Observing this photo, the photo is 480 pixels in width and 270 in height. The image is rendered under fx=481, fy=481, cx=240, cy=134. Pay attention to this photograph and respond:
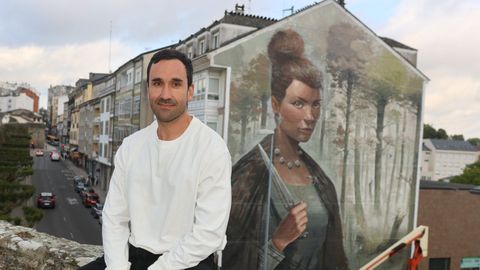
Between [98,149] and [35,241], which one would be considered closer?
[35,241]

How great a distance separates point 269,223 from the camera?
1038 inches

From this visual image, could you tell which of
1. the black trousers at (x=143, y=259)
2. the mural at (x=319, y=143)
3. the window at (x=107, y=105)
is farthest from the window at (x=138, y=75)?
the black trousers at (x=143, y=259)

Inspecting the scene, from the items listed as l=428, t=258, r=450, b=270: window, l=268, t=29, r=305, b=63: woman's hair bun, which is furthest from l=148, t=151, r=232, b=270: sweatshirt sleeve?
l=428, t=258, r=450, b=270: window

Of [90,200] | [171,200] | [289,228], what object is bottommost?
[90,200]

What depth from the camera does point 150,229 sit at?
3.10m

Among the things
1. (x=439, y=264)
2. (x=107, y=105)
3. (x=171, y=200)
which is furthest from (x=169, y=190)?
(x=107, y=105)

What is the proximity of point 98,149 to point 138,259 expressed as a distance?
199 ft

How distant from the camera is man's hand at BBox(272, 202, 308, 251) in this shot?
26734 millimetres

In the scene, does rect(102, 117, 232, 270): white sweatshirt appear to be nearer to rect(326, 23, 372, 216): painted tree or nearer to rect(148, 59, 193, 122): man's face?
rect(148, 59, 193, 122): man's face

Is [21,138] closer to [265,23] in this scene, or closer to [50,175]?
[265,23]

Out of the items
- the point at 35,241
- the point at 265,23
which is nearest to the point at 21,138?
the point at 265,23

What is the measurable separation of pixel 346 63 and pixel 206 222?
27.3 metres

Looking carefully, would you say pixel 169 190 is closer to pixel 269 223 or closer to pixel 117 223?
pixel 117 223

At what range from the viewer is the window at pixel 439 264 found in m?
33.8
